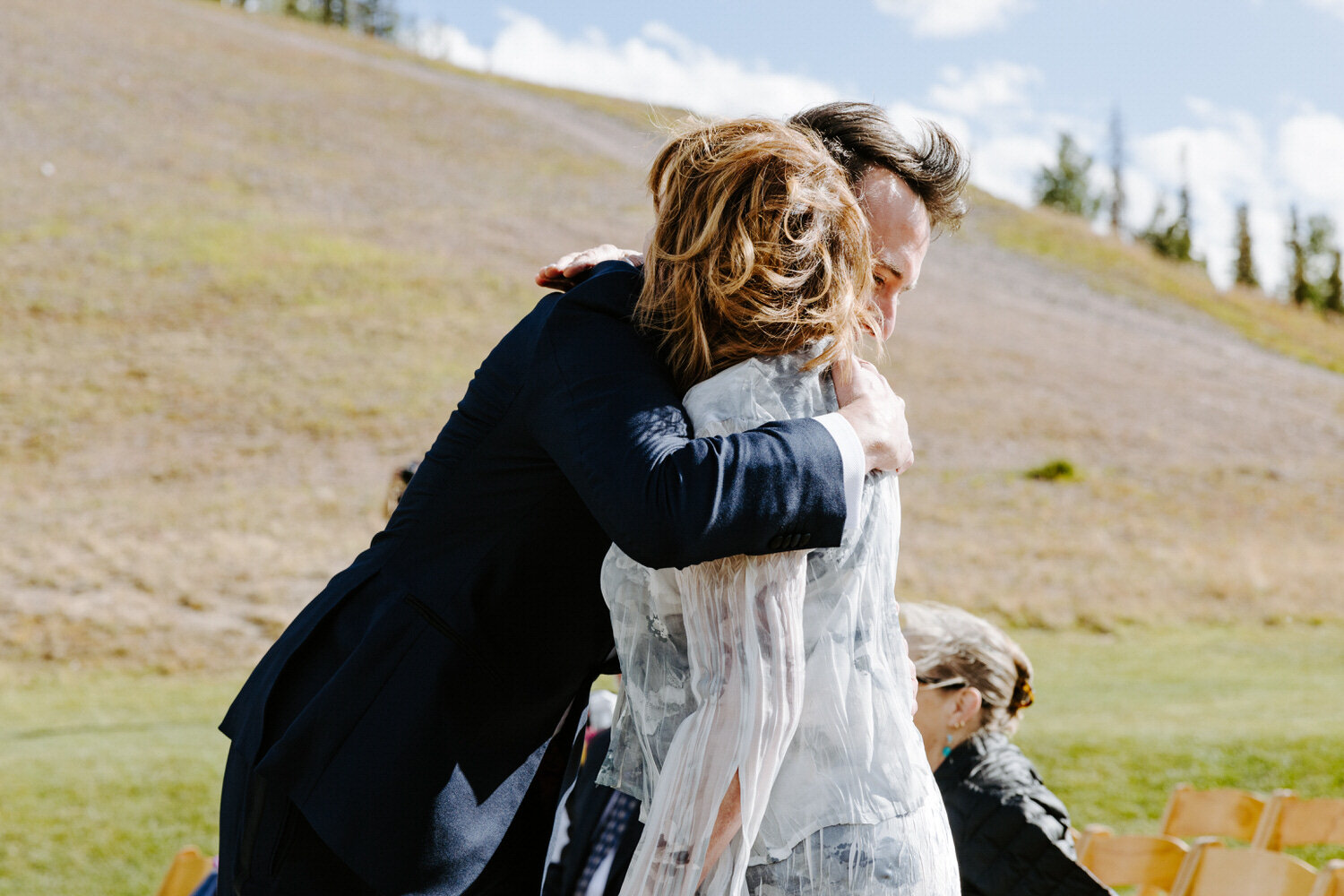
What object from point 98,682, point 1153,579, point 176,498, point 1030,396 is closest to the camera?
point 98,682

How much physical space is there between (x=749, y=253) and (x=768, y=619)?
0.49 meters

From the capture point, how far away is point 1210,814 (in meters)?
4.02

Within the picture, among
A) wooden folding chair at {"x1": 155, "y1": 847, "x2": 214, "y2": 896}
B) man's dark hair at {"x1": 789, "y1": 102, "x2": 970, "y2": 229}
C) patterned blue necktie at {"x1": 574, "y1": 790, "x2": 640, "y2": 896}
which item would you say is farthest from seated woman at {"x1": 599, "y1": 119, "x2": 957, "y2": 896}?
wooden folding chair at {"x1": 155, "y1": 847, "x2": 214, "y2": 896}

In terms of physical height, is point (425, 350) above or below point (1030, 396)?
below

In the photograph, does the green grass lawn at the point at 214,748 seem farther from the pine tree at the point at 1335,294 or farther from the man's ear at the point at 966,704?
the pine tree at the point at 1335,294

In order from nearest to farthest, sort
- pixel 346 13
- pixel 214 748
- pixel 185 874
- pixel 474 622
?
1. pixel 474 622
2. pixel 185 874
3. pixel 214 748
4. pixel 346 13

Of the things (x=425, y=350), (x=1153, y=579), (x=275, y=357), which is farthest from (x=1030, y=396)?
(x=275, y=357)

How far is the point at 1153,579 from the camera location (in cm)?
1445

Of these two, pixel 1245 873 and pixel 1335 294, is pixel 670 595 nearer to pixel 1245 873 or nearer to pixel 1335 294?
pixel 1245 873

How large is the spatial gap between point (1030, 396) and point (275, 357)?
50.3ft

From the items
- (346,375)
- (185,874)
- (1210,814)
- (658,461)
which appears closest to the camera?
(658,461)

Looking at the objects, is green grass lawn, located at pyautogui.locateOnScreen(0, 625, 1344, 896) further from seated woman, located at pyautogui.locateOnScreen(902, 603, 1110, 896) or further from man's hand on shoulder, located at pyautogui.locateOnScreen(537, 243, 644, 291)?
man's hand on shoulder, located at pyautogui.locateOnScreen(537, 243, 644, 291)

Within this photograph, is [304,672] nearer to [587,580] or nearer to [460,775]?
[460,775]

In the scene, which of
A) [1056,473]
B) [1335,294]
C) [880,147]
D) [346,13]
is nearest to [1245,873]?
[880,147]
